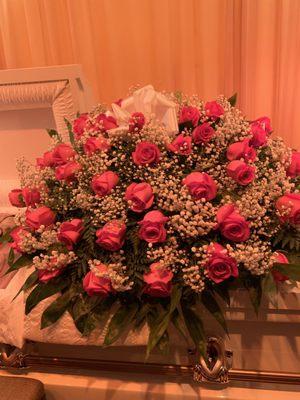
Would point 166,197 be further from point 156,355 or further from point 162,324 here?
point 156,355

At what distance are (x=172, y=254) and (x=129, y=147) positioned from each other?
0.83 feet

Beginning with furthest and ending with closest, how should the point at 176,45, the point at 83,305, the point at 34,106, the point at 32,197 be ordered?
the point at 176,45
the point at 34,106
the point at 32,197
the point at 83,305

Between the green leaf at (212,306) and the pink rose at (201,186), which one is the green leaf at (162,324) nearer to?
the green leaf at (212,306)

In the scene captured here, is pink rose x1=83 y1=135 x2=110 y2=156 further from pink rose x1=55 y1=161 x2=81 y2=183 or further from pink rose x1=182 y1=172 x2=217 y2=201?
pink rose x1=182 y1=172 x2=217 y2=201

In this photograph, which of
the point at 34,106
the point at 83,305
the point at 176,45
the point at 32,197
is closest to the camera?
the point at 83,305

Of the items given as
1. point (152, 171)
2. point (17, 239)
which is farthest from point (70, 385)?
point (152, 171)

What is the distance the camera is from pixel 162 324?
26.7 inches

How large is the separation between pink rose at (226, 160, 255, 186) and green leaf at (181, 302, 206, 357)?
260 millimetres

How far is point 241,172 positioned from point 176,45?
991mm

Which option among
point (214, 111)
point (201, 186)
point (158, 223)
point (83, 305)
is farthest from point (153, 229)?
point (214, 111)

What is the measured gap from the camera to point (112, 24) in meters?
1.54

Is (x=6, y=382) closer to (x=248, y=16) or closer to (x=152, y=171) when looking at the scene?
(x=152, y=171)

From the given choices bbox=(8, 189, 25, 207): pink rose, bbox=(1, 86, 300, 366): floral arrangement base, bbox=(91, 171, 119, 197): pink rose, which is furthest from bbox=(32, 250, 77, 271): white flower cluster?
bbox=(8, 189, 25, 207): pink rose

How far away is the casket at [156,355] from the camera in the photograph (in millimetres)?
768
